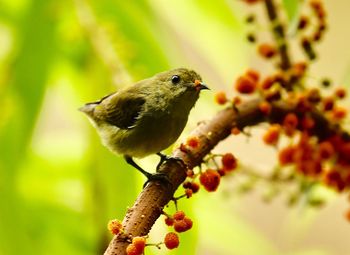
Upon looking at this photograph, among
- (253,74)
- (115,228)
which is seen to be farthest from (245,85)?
(115,228)

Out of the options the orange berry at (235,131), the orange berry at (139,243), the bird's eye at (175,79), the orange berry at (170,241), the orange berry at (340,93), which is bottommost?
the orange berry at (139,243)

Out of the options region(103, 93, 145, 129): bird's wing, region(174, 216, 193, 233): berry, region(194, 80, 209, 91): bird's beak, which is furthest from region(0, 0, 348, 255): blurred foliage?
region(174, 216, 193, 233): berry

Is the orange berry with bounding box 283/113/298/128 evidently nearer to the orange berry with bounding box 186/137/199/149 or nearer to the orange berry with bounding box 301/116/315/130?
the orange berry with bounding box 301/116/315/130

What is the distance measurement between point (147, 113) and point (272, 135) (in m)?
0.44

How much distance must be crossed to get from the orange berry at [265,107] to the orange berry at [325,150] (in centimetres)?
19

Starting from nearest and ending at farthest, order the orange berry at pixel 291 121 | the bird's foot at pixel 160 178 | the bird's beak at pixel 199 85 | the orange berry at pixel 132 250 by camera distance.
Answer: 1. the orange berry at pixel 132 250
2. the bird's foot at pixel 160 178
3. the orange berry at pixel 291 121
4. the bird's beak at pixel 199 85

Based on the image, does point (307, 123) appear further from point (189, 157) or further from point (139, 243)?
point (139, 243)

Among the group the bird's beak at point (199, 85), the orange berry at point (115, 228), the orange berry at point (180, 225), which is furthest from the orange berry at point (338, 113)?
the orange berry at point (115, 228)

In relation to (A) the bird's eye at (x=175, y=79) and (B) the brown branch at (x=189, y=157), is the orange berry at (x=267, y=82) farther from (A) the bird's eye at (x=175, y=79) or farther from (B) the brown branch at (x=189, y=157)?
(A) the bird's eye at (x=175, y=79)

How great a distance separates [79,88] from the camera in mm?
2643

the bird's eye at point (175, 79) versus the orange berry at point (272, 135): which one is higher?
the bird's eye at point (175, 79)

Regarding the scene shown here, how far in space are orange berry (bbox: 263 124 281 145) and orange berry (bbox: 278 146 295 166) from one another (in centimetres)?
6

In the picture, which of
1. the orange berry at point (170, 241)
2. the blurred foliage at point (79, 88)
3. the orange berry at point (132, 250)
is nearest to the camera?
the orange berry at point (132, 250)

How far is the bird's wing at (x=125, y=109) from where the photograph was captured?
2.14 metres
